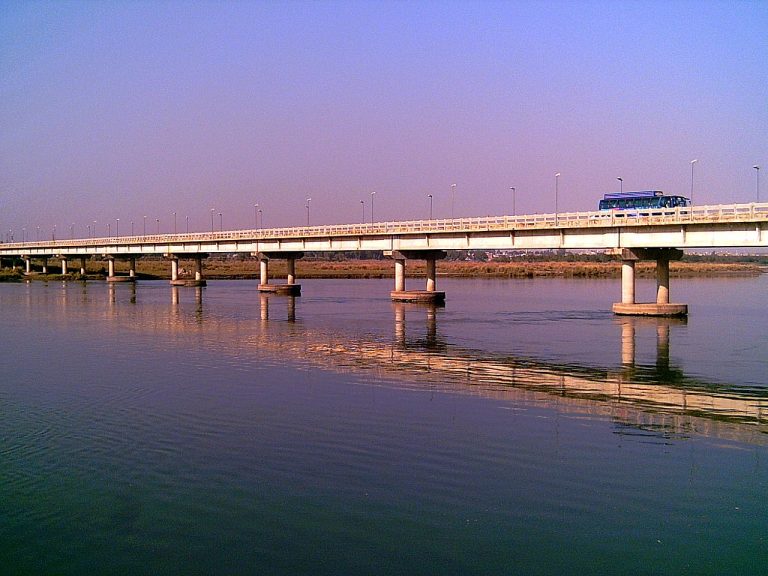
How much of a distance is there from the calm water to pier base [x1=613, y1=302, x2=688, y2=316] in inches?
799

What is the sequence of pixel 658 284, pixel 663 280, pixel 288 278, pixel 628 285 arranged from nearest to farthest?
pixel 658 284 < pixel 663 280 < pixel 628 285 < pixel 288 278

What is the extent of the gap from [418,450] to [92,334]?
38067 mm

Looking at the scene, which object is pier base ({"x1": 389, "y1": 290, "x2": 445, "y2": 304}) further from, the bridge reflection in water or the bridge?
the bridge reflection in water

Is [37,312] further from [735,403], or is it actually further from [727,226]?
[735,403]

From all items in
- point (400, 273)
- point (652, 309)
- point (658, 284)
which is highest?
point (400, 273)

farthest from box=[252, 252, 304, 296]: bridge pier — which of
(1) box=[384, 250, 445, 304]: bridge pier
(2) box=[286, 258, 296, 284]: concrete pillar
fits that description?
(1) box=[384, 250, 445, 304]: bridge pier

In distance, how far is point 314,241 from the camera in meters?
101

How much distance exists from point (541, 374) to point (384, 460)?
54.4 feet

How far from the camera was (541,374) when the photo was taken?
117 ft

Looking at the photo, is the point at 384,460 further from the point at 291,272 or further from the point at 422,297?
the point at 291,272

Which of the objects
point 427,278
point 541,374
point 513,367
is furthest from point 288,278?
point 541,374

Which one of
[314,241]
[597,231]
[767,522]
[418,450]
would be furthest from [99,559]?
[314,241]

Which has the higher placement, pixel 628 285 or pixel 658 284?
pixel 658 284

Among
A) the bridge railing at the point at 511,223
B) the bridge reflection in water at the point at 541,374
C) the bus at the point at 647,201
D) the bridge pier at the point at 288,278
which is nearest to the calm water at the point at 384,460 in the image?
the bridge reflection in water at the point at 541,374
